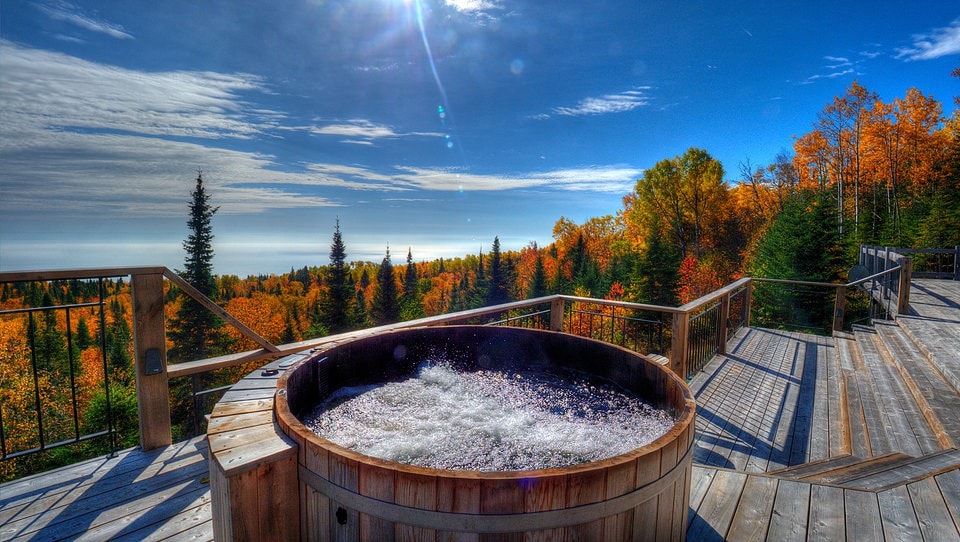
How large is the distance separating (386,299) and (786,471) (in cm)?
2691

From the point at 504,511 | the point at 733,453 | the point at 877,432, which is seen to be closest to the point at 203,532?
the point at 504,511

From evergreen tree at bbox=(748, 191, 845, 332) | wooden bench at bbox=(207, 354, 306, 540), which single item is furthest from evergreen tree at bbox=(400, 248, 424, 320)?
wooden bench at bbox=(207, 354, 306, 540)

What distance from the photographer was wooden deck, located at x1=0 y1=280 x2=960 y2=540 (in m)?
1.87

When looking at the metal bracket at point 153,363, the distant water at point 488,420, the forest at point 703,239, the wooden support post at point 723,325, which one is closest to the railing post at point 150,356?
the metal bracket at point 153,363

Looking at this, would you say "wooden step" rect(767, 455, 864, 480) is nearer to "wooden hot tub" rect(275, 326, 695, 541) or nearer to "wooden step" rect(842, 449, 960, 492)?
"wooden step" rect(842, 449, 960, 492)

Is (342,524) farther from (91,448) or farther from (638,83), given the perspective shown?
(91,448)

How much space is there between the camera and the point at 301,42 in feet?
21.6

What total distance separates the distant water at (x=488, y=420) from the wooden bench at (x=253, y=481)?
1.19ft

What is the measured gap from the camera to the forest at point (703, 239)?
46.4 ft

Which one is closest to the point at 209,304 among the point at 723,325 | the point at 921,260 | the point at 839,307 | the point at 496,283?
the point at 723,325

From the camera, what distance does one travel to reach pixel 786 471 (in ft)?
9.18

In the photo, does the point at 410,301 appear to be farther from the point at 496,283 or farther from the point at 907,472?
the point at 907,472

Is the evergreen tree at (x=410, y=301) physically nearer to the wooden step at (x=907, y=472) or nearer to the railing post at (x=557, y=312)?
the railing post at (x=557, y=312)

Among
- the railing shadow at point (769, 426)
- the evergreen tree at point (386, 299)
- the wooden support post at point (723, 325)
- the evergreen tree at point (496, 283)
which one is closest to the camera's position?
the railing shadow at point (769, 426)
